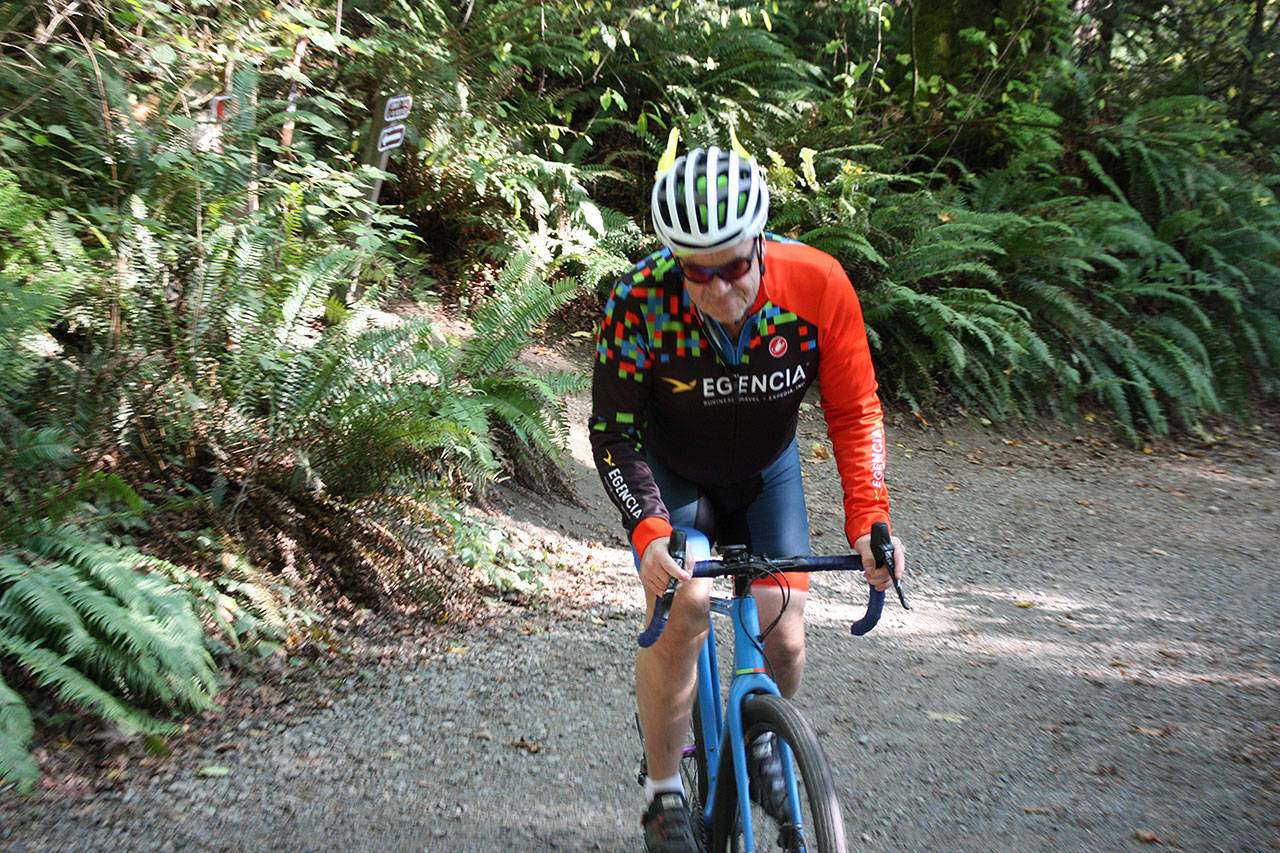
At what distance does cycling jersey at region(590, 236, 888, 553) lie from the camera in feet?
8.81

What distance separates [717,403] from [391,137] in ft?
14.5

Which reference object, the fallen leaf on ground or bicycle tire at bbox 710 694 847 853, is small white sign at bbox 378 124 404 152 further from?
bicycle tire at bbox 710 694 847 853

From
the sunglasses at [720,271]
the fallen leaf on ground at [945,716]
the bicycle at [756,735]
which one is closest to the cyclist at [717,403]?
the sunglasses at [720,271]

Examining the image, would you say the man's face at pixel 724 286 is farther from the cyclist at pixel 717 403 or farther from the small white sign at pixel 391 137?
the small white sign at pixel 391 137

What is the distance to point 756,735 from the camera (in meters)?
2.43

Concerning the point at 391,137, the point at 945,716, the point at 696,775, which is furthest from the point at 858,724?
the point at 391,137

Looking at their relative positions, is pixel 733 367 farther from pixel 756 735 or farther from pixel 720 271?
pixel 756 735

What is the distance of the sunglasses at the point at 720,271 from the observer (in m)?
2.47

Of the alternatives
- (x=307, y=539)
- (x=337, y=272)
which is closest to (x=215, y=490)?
(x=307, y=539)

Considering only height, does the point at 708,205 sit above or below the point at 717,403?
above

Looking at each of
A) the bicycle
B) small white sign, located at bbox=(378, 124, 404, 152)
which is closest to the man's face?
the bicycle

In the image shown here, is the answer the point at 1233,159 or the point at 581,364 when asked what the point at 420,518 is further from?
the point at 1233,159

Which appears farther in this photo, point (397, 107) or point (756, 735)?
point (397, 107)

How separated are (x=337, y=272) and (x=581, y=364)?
354 centimetres
